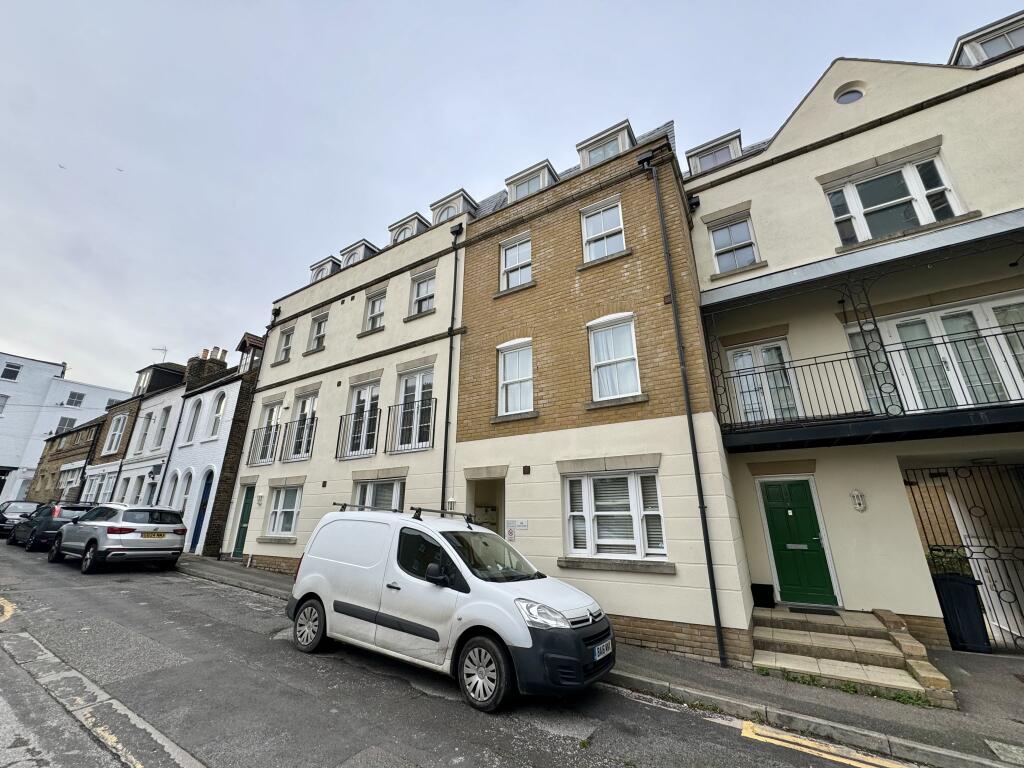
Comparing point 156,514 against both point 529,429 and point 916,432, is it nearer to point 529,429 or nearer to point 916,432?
point 529,429

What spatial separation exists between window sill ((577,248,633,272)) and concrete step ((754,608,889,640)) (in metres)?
7.06

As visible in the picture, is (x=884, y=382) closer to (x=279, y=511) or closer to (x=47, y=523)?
(x=279, y=511)

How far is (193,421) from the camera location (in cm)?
1739

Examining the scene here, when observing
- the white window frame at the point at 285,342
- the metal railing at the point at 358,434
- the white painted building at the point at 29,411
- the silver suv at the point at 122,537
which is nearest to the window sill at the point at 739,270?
the metal railing at the point at 358,434

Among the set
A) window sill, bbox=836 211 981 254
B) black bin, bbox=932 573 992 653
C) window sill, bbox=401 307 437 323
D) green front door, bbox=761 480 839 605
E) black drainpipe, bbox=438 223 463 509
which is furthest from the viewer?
window sill, bbox=401 307 437 323

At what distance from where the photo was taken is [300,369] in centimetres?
1410

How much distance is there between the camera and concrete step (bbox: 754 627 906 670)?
539 cm

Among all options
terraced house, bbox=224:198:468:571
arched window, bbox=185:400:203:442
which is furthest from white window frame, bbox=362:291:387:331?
arched window, bbox=185:400:203:442

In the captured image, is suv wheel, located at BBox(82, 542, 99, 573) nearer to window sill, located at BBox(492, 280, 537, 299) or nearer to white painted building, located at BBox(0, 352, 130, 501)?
window sill, located at BBox(492, 280, 537, 299)

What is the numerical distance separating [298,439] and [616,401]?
10616 millimetres

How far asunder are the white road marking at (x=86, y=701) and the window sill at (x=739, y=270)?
1059cm

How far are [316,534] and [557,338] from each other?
5.77 metres

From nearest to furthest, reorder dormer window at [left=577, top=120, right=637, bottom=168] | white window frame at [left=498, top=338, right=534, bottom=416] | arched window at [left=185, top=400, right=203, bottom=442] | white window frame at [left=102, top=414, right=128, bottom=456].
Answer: white window frame at [left=498, top=338, right=534, bottom=416]
dormer window at [left=577, top=120, right=637, bottom=168]
arched window at [left=185, top=400, right=203, bottom=442]
white window frame at [left=102, top=414, right=128, bottom=456]

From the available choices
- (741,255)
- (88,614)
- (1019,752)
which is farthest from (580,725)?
(741,255)
